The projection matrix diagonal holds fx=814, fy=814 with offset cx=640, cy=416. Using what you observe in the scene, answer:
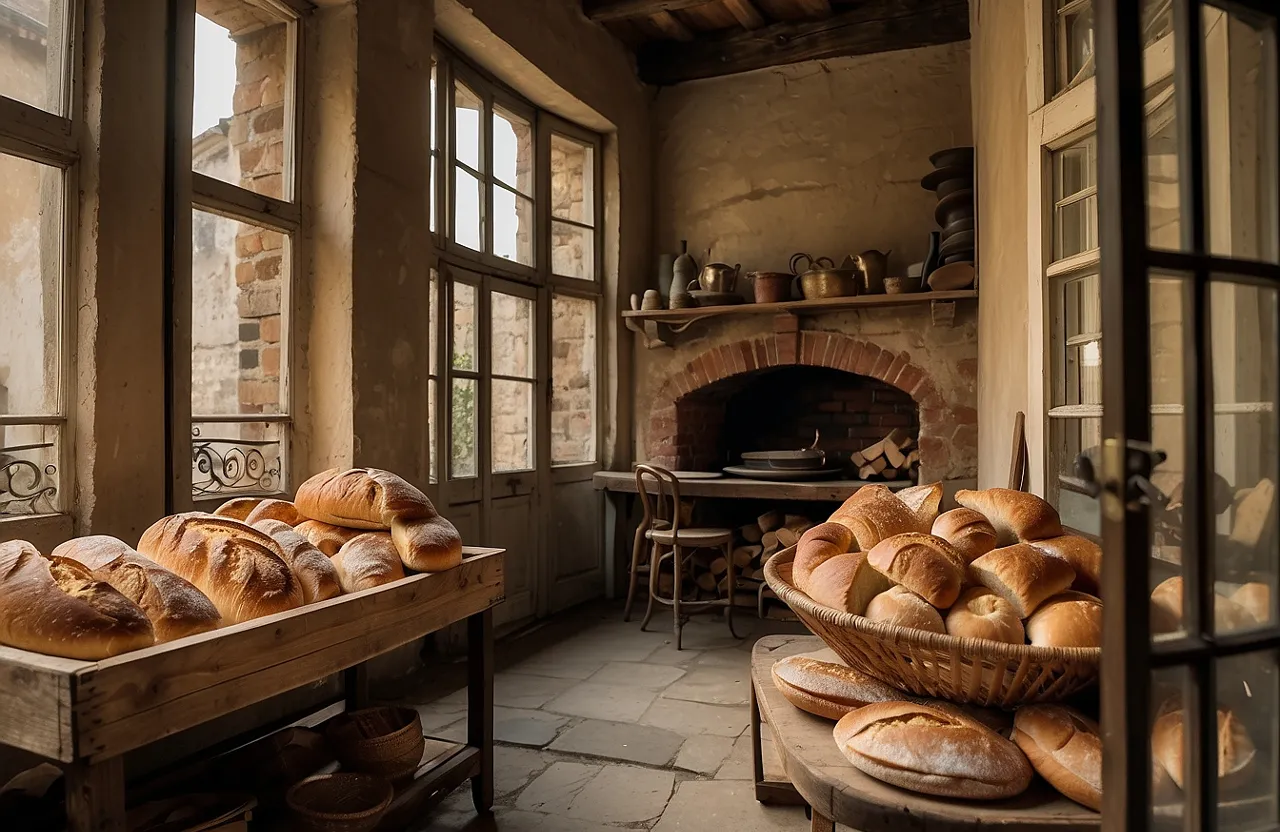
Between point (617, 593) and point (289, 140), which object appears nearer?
point (289, 140)

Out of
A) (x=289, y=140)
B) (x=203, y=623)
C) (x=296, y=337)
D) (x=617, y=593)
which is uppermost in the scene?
(x=289, y=140)

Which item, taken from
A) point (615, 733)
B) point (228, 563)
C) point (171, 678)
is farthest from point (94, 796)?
point (615, 733)

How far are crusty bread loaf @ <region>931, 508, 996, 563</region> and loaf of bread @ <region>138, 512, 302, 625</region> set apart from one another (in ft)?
4.53

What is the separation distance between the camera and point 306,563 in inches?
75.8

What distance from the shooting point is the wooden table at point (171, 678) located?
4.37 feet

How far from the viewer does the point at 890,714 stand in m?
1.29

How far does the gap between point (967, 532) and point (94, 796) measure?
5.31 ft

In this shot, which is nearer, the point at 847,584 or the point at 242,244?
the point at 847,584

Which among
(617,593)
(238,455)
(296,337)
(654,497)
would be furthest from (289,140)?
(617,593)

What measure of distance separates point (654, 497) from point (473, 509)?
122 cm

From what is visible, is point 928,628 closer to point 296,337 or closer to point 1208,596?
point 1208,596

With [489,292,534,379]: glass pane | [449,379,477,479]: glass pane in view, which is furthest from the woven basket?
[489,292,534,379]: glass pane

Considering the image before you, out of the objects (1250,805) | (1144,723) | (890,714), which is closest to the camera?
(1144,723)

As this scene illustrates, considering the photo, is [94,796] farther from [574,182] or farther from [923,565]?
[574,182]
